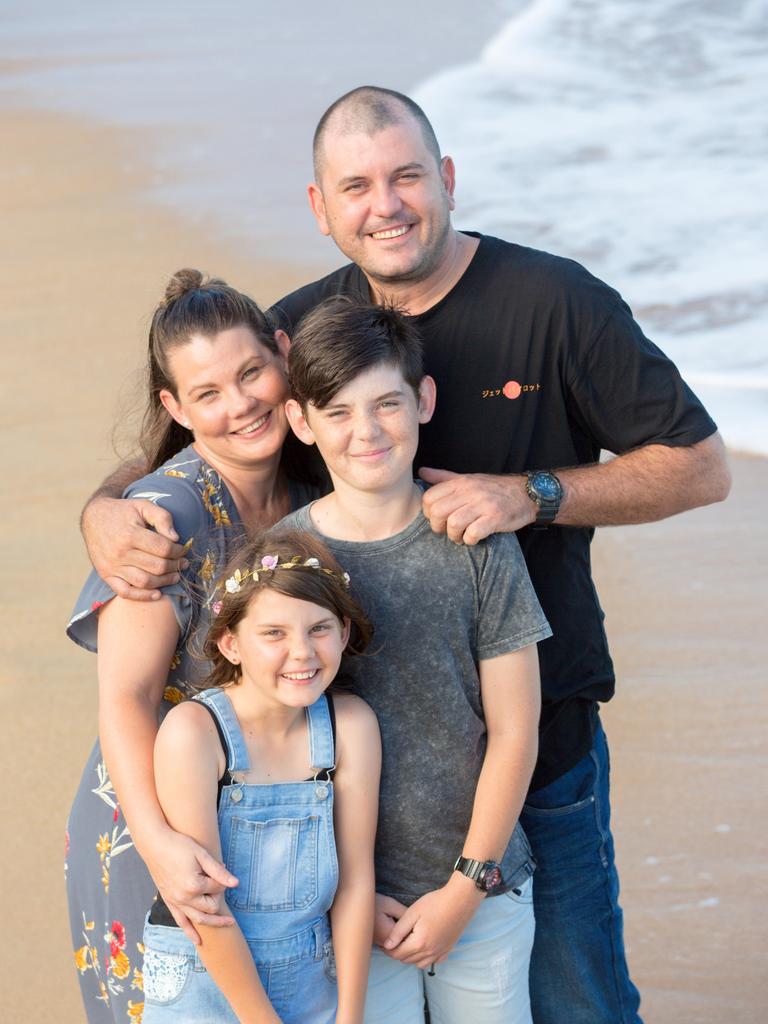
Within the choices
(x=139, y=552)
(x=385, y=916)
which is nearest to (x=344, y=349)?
(x=139, y=552)

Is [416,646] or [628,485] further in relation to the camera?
[628,485]

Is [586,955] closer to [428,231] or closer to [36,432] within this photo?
[428,231]

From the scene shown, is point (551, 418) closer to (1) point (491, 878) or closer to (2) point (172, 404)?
(2) point (172, 404)

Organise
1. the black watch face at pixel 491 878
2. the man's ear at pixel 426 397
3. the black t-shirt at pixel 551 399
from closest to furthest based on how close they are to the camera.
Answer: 1. the black watch face at pixel 491 878
2. the man's ear at pixel 426 397
3. the black t-shirt at pixel 551 399

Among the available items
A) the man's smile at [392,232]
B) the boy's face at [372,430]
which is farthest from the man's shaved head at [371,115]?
the boy's face at [372,430]

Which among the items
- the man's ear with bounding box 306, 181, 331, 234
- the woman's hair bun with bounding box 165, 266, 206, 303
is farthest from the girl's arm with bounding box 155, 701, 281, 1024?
the man's ear with bounding box 306, 181, 331, 234

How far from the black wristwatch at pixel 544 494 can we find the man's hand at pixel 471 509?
0.25ft

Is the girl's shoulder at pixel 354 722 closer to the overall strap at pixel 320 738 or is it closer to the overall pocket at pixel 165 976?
the overall strap at pixel 320 738

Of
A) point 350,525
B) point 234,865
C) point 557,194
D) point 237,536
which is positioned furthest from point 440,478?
point 557,194

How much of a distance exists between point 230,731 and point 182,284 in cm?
104

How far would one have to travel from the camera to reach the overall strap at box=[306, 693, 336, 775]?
2.62 meters

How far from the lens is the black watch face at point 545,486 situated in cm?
290

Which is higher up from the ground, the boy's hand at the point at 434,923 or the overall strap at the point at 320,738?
the overall strap at the point at 320,738

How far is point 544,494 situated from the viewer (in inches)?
114
